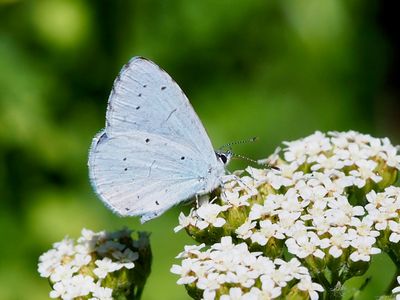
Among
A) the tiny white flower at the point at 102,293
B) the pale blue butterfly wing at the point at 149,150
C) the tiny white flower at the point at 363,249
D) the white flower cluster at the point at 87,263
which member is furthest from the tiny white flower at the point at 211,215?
the tiny white flower at the point at 363,249

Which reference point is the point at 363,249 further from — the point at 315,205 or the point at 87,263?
the point at 87,263

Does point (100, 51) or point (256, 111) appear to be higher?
point (100, 51)

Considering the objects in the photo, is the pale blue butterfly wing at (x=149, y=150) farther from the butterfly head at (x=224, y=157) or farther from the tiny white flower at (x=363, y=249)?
the tiny white flower at (x=363, y=249)

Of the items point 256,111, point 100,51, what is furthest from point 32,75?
point 256,111

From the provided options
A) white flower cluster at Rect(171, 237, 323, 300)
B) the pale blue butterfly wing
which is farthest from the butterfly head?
white flower cluster at Rect(171, 237, 323, 300)

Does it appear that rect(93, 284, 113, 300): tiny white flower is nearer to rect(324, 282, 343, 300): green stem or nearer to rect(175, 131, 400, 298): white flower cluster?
rect(175, 131, 400, 298): white flower cluster

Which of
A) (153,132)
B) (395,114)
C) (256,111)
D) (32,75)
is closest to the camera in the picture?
(153,132)

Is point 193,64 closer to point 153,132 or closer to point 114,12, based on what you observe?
point 114,12
